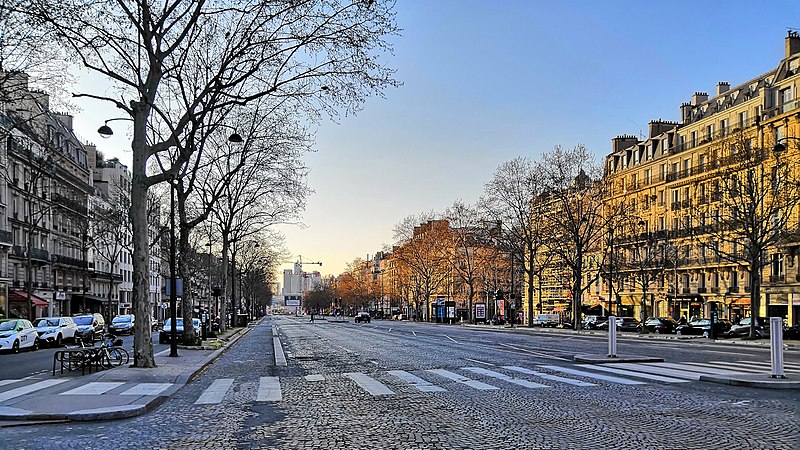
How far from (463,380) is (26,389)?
9724mm

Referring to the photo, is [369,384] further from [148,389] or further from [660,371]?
[660,371]

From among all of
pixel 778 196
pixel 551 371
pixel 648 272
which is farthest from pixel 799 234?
pixel 551 371

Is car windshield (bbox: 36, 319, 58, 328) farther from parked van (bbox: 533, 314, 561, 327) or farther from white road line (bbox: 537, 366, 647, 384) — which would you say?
parked van (bbox: 533, 314, 561, 327)

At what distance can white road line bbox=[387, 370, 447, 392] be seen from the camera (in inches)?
628

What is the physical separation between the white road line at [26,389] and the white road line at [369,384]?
700 cm

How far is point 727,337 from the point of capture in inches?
1970

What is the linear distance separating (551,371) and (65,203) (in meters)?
61.1

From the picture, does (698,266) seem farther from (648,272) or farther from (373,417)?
(373,417)

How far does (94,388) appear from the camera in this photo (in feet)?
53.3

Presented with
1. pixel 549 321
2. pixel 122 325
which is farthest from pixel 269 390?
pixel 549 321

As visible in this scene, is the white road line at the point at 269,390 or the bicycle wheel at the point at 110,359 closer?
the white road line at the point at 269,390

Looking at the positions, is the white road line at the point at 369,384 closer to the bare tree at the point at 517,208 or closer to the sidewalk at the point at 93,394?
the sidewalk at the point at 93,394

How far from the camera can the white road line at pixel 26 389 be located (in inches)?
593

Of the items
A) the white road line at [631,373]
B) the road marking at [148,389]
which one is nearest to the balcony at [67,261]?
the road marking at [148,389]
